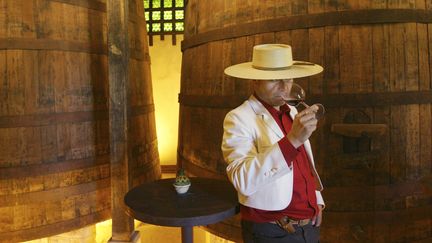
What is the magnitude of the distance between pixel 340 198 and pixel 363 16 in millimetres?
1157

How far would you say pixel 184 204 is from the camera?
185 centimetres

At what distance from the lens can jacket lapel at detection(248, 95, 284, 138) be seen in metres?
1.71

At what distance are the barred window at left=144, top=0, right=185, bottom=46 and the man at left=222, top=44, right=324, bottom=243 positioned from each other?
555cm

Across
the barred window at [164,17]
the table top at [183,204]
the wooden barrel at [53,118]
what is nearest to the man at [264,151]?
the table top at [183,204]

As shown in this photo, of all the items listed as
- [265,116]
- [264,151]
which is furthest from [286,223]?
[265,116]

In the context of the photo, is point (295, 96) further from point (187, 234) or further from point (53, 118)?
point (53, 118)

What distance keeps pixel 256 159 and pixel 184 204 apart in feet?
1.72

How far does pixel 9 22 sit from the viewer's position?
9.93 ft

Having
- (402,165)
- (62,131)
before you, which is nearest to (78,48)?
(62,131)

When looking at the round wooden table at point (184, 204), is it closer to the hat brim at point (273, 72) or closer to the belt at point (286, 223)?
the belt at point (286, 223)

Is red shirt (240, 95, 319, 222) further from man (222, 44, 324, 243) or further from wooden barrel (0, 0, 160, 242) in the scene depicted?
wooden barrel (0, 0, 160, 242)

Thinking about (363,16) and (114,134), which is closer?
(363,16)

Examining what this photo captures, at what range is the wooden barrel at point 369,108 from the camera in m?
2.38

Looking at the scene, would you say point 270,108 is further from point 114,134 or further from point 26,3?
point 26,3
